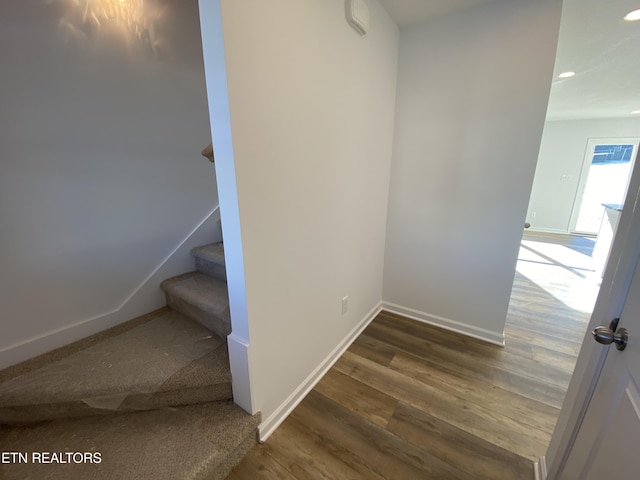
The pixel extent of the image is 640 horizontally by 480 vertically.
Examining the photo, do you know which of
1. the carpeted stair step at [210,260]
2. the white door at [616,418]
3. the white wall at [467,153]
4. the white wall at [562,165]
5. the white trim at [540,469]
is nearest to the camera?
the white door at [616,418]

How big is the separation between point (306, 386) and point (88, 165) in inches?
72.5

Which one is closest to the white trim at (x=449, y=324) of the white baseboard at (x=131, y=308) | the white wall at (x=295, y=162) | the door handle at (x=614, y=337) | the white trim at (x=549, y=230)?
the white wall at (x=295, y=162)

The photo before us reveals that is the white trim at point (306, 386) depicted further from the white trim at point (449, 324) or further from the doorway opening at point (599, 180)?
the doorway opening at point (599, 180)

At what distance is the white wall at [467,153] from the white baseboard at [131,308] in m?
1.70

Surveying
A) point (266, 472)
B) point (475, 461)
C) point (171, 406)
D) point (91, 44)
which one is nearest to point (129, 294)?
point (171, 406)

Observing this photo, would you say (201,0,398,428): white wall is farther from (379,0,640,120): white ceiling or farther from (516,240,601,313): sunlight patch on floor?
(516,240,601,313): sunlight patch on floor

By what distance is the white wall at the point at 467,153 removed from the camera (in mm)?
1611

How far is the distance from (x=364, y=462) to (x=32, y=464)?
137cm

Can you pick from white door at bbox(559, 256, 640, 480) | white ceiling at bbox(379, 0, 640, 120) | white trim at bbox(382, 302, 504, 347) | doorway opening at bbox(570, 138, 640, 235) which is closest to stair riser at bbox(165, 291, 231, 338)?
white door at bbox(559, 256, 640, 480)

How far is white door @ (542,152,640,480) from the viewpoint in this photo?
0.63 metres

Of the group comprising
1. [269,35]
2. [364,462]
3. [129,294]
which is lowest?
[364,462]

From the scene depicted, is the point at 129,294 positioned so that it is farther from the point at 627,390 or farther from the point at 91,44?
the point at 627,390

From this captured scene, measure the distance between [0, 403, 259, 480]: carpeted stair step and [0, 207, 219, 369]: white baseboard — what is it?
14.7 inches

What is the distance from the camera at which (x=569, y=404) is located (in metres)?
0.99
